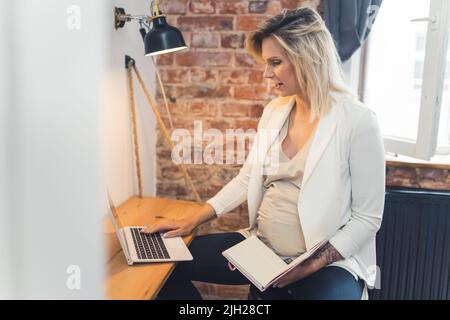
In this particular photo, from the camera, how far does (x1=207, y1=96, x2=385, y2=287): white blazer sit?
1180 millimetres

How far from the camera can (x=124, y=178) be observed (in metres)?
1.60

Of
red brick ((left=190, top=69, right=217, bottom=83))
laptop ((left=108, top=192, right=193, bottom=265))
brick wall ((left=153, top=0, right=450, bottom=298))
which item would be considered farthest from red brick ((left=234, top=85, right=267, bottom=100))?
laptop ((left=108, top=192, right=193, bottom=265))

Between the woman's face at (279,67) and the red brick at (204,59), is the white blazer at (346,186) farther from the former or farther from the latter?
the red brick at (204,59)

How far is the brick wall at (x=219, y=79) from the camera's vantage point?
5.44 ft

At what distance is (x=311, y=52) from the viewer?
1.24m

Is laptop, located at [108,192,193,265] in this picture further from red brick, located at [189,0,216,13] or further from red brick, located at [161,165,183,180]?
red brick, located at [189,0,216,13]

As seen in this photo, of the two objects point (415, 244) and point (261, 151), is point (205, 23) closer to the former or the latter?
point (261, 151)

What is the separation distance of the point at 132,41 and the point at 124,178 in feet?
1.67

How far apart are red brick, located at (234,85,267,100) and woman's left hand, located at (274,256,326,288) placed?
0.76 meters

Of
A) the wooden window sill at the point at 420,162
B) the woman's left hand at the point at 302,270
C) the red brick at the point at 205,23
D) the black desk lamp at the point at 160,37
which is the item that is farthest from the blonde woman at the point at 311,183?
the wooden window sill at the point at 420,162

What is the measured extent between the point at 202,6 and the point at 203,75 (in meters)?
0.27
